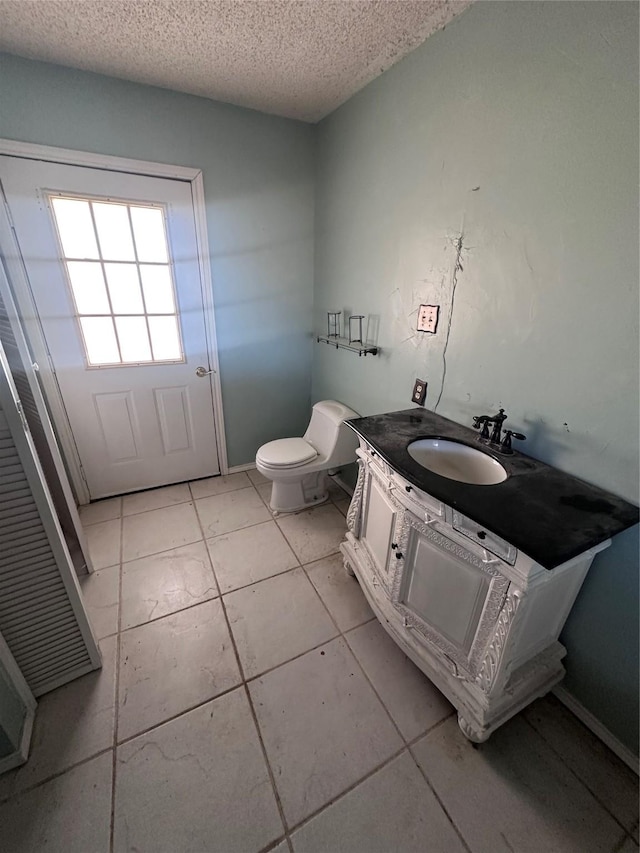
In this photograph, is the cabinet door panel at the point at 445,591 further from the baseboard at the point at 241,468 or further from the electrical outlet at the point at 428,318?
the baseboard at the point at 241,468

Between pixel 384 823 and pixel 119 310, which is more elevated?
pixel 119 310

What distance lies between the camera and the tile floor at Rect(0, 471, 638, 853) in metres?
0.95

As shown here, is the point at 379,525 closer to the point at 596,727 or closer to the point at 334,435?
the point at 334,435

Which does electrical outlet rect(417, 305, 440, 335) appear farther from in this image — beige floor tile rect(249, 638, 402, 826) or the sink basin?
beige floor tile rect(249, 638, 402, 826)

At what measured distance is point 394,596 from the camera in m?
1.36

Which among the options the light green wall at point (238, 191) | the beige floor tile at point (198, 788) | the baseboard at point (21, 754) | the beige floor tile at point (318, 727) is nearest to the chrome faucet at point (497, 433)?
the beige floor tile at point (318, 727)

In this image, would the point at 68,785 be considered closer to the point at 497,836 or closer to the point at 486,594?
the point at 497,836

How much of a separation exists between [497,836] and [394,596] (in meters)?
0.66

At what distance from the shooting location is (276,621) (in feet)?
5.10

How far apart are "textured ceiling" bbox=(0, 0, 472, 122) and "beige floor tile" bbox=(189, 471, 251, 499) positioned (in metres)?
2.44

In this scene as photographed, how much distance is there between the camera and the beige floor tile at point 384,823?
0.93 meters

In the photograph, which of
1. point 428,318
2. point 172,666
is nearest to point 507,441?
point 428,318

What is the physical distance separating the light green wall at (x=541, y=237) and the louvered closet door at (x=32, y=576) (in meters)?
1.60

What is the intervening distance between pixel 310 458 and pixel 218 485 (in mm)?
907
